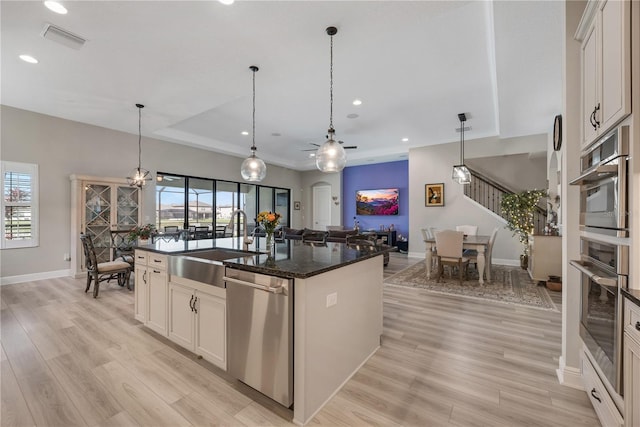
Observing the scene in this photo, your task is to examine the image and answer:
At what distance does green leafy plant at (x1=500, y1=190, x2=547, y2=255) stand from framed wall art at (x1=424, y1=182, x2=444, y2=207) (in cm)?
165

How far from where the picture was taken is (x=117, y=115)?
5.12 m

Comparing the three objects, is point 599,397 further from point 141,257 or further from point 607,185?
point 141,257

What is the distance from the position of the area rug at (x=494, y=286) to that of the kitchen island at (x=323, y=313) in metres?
2.45

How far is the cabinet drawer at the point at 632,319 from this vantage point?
1.17 m

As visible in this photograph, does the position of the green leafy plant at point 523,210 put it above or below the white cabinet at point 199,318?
above

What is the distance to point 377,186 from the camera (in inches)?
385

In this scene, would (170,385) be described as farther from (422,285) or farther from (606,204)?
(422,285)

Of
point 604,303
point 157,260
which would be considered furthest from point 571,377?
point 157,260

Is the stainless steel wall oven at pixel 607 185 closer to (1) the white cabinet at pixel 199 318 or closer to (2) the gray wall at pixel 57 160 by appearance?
(1) the white cabinet at pixel 199 318

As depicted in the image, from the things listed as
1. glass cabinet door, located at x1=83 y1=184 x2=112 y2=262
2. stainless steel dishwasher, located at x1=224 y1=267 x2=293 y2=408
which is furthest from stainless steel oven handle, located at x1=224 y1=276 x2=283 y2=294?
glass cabinet door, located at x1=83 y1=184 x2=112 y2=262

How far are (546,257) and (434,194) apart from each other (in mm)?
3203

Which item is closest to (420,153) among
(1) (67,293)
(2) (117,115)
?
(2) (117,115)

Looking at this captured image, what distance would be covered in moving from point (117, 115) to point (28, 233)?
8.81 ft

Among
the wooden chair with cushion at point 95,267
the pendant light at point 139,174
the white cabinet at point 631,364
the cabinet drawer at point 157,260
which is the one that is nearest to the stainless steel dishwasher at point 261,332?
the cabinet drawer at point 157,260
